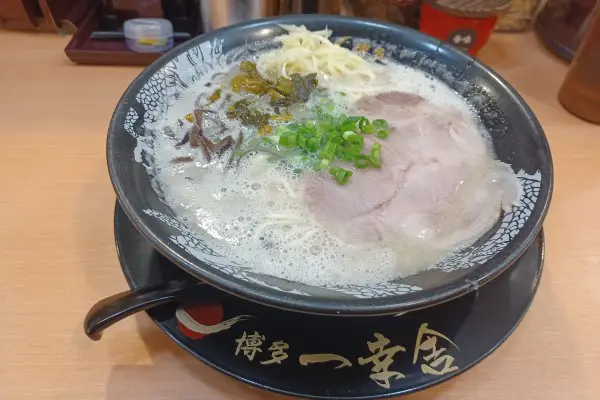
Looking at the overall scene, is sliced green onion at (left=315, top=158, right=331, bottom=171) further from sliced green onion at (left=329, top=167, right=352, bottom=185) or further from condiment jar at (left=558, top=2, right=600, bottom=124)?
condiment jar at (left=558, top=2, right=600, bottom=124)

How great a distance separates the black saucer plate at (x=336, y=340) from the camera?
0.93 metres

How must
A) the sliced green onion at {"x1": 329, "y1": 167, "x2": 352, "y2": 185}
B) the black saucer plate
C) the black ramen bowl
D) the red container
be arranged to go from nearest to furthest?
1. the black ramen bowl
2. the black saucer plate
3. the sliced green onion at {"x1": 329, "y1": 167, "x2": 352, "y2": 185}
4. the red container

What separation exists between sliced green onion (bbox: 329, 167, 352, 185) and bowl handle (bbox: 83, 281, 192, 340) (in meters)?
0.41

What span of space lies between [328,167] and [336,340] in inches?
16.2

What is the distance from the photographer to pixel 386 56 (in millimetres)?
1541

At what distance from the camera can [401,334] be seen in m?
1.01

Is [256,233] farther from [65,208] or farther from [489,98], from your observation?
[489,98]

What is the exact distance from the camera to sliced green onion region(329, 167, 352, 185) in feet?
3.70

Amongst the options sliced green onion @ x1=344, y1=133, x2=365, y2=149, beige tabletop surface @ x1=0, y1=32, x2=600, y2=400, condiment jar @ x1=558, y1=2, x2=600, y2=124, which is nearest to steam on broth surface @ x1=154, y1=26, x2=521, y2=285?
sliced green onion @ x1=344, y1=133, x2=365, y2=149

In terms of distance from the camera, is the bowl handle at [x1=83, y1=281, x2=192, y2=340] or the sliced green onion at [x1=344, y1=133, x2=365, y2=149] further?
the sliced green onion at [x1=344, y1=133, x2=365, y2=149]

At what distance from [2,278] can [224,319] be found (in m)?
0.58

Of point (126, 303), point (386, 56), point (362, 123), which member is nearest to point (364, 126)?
point (362, 123)

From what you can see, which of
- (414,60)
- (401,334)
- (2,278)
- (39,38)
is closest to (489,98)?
(414,60)

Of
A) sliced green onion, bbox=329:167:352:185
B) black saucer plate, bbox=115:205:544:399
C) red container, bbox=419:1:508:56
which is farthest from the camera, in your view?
red container, bbox=419:1:508:56
